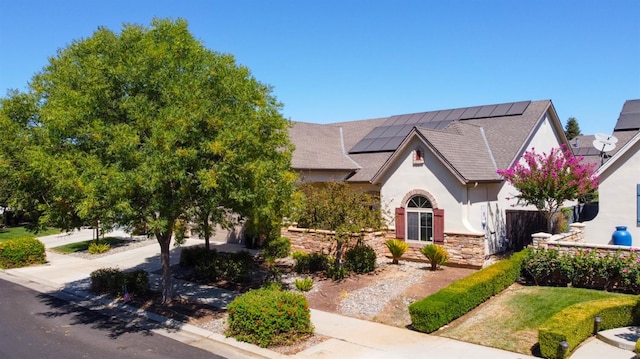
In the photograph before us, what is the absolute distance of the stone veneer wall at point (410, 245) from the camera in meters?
18.2

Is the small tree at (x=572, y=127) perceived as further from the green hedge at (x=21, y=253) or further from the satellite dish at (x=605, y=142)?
the green hedge at (x=21, y=253)

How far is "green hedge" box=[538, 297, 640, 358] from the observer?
10023 mm

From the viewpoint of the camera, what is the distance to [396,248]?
18969mm

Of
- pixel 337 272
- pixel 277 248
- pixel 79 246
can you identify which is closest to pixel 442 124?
pixel 277 248

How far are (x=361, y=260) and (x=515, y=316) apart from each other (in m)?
6.27

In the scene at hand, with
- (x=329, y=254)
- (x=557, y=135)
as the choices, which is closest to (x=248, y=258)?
(x=329, y=254)

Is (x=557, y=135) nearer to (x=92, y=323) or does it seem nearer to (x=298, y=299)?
(x=298, y=299)

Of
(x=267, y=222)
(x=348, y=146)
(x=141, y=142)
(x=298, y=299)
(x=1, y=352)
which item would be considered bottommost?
(x=1, y=352)

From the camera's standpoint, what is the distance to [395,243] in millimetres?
19094

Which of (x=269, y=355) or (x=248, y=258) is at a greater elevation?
(x=248, y=258)

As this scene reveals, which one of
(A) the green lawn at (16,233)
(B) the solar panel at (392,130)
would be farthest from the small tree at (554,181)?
→ (A) the green lawn at (16,233)

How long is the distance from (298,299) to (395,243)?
7.98 m

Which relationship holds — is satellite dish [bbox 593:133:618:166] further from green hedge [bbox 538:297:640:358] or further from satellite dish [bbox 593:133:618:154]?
green hedge [bbox 538:297:640:358]

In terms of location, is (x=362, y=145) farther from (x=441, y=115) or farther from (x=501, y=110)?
(x=501, y=110)
